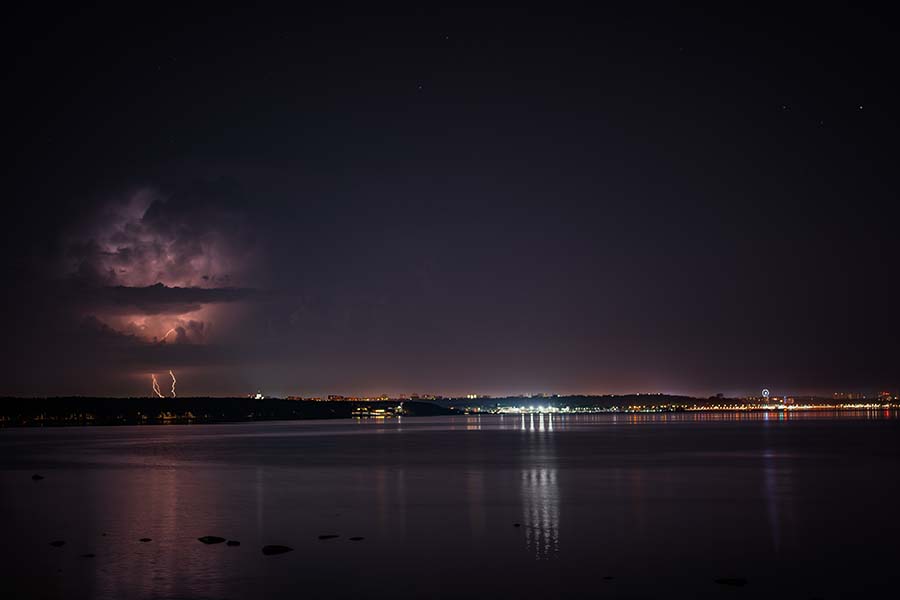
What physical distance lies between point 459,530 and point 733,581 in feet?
34.7

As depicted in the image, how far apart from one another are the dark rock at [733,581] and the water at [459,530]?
32cm

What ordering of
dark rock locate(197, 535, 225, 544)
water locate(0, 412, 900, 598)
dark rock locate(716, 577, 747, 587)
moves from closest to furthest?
dark rock locate(716, 577, 747, 587), water locate(0, 412, 900, 598), dark rock locate(197, 535, 225, 544)

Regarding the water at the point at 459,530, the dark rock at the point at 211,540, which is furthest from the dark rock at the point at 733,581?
the dark rock at the point at 211,540

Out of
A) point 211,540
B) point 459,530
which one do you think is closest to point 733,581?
point 459,530

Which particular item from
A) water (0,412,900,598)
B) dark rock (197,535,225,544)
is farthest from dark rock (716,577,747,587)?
dark rock (197,535,225,544)

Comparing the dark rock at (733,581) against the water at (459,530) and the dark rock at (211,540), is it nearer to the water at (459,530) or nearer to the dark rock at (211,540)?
the water at (459,530)

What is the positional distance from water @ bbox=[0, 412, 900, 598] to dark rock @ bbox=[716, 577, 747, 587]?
12.6 inches

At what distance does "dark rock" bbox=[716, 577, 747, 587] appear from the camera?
21.4 m

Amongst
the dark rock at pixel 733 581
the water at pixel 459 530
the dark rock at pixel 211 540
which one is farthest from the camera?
the dark rock at pixel 211 540

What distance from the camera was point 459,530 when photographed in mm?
30000

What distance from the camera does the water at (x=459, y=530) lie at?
21625 millimetres

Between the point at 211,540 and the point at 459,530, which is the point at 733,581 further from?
the point at 211,540

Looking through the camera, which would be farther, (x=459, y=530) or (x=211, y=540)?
(x=459, y=530)

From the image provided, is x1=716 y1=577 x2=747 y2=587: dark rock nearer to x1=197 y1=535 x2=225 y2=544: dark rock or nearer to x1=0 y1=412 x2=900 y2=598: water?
x1=0 y1=412 x2=900 y2=598: water
